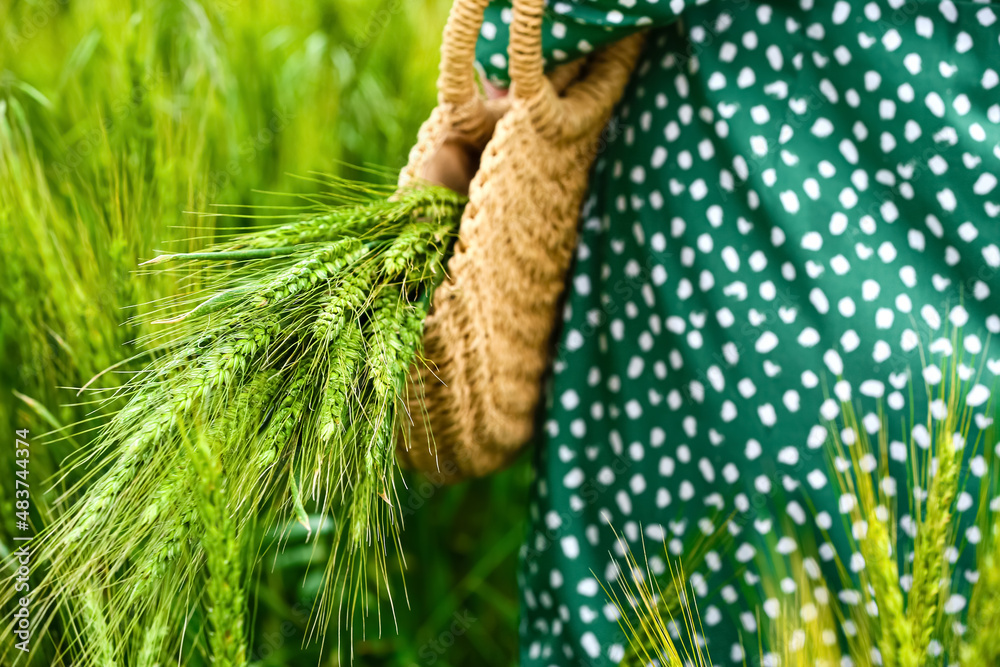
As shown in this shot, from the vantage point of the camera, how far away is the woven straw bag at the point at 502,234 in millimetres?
482

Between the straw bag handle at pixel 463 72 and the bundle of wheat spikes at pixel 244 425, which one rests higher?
the straw bag handle at pixel 463 72

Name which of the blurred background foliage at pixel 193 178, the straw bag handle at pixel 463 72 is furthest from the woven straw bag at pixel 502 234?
the blurred background foliage at pixel 193 178

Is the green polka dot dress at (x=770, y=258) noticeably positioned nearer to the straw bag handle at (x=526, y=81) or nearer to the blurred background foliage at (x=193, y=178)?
the straw bag handle at (x=526, y=81)

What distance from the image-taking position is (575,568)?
614 millimetres

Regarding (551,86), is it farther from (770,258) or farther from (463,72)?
(770,258)

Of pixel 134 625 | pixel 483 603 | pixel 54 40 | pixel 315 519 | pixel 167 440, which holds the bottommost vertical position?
pixel 483 603

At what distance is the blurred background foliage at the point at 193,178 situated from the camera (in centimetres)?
53

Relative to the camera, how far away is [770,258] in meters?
0.54

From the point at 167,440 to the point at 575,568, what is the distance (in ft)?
1.20

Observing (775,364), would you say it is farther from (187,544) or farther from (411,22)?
(411,22)

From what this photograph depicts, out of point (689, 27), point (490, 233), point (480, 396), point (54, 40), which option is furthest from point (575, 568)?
point (54, 40)

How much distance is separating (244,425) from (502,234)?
23 cm

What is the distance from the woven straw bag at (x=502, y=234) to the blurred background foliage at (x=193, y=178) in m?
0.13

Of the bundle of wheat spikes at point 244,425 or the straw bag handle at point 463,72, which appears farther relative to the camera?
the straw bag handle at point 463,72
